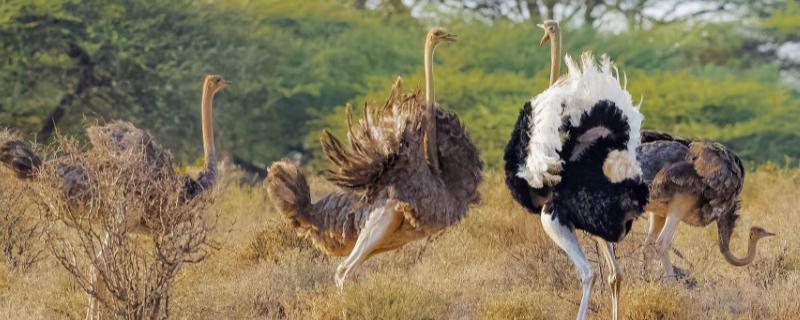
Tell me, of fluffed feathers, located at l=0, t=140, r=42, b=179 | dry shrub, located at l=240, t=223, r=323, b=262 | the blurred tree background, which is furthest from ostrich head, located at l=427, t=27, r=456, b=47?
the blurred tree background

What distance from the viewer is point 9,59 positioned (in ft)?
58.3

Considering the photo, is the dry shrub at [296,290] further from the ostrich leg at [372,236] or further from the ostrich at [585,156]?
the ostrich at [585,156]

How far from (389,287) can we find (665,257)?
174 centimetres

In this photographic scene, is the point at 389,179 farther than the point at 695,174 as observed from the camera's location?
No

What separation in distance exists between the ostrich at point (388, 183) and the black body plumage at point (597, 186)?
3.03ft

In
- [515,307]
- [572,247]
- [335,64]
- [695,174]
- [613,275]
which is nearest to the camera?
[572,247]

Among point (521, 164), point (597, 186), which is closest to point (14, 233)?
point (521, 164)

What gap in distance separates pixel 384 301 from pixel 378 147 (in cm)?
88

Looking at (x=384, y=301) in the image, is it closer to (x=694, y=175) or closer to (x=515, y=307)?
(x=515, y=307)

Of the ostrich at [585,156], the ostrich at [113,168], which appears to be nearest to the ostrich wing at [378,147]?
the ostrich at [113,168]

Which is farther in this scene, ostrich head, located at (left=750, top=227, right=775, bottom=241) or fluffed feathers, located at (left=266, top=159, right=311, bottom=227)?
ostrich head, located at (left=750, top=227, right=775, bottom=241)

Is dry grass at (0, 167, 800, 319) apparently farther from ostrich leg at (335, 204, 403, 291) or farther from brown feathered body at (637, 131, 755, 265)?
brown feathered body at (637, 131, 755, 265)

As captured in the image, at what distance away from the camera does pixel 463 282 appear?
8125 millimetres

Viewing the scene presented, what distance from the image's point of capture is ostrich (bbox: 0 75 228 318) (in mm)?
6312
